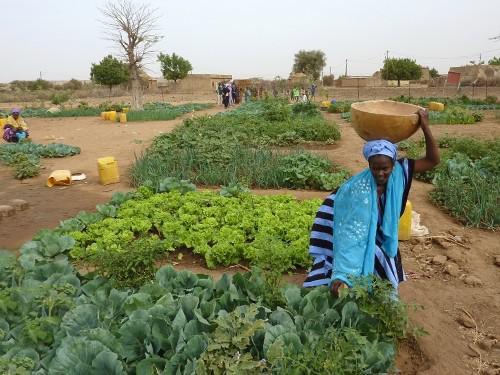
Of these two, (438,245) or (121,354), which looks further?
(438,245)

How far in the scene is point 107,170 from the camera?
7.04 m

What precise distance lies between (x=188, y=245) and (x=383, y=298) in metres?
2.42

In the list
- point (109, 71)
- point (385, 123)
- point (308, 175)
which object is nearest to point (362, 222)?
point (385, 123)

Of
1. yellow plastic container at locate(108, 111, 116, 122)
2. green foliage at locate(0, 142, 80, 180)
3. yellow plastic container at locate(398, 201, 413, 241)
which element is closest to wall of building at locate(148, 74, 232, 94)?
yellow plastic container at locate(108, 111, 116, 122)

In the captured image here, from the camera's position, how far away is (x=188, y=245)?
4.23 metres

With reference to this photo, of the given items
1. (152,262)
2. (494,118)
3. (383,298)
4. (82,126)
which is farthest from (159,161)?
(494,118)

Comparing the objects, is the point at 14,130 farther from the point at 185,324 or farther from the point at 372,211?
the point at 372,211

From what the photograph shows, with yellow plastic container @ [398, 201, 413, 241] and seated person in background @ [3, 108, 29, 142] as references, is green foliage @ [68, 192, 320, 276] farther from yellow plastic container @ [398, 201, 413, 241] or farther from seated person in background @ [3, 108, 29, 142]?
seated person in background @ [3, 108, 29, 142]

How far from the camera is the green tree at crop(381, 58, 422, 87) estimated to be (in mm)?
37141

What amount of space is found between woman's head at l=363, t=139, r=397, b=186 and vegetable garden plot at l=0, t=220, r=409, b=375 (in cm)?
60

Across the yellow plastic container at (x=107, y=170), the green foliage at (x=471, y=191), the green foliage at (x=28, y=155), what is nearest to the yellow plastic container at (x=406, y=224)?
the green foliage at (x=471, y=191)

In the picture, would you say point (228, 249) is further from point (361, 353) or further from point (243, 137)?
point (243, 137)

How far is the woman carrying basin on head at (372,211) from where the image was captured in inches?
92.5

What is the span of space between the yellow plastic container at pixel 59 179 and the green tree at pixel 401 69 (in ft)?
116
